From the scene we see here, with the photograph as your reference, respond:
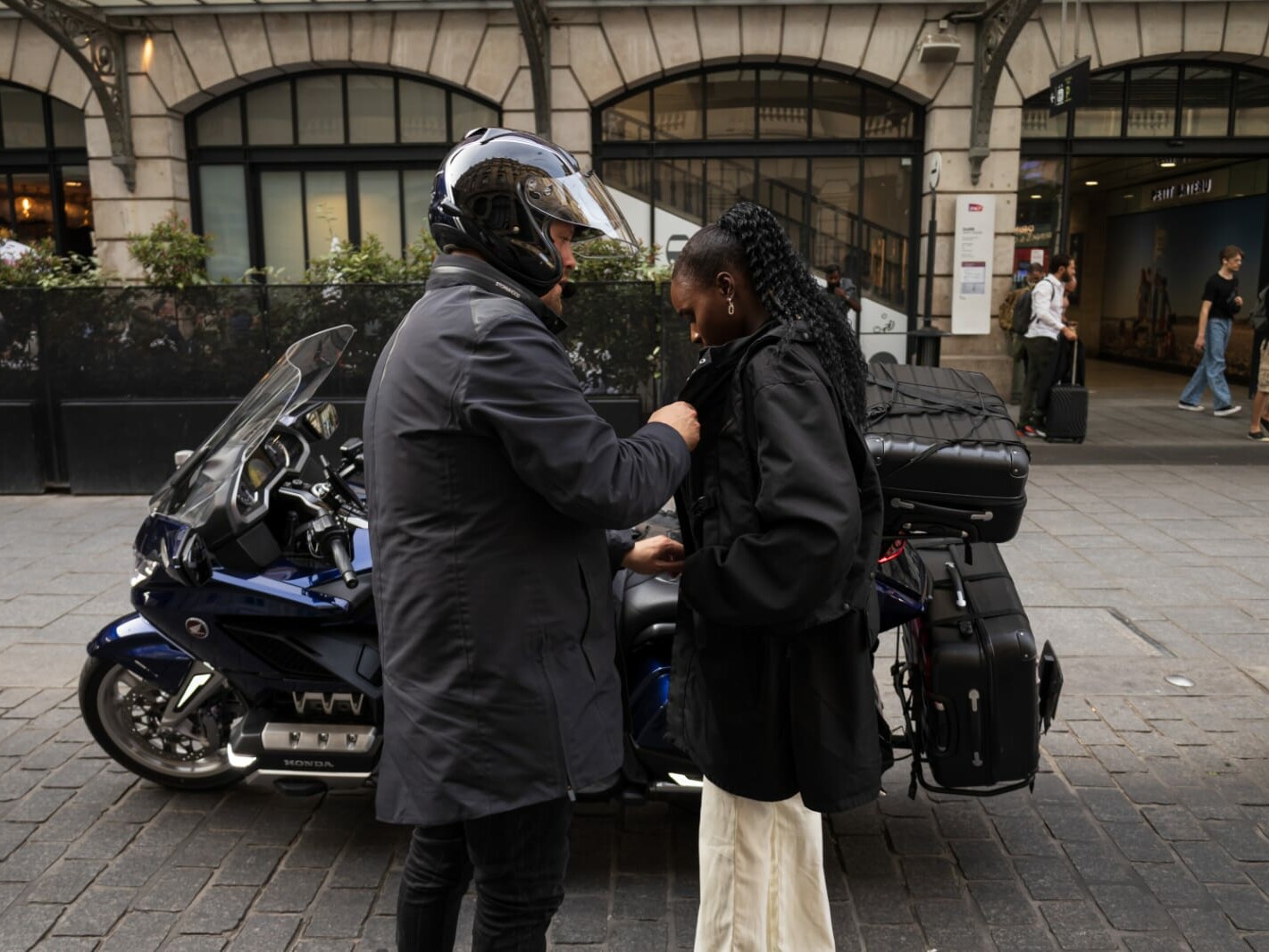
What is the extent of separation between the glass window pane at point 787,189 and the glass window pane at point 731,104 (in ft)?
1.53

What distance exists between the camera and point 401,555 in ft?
6.52

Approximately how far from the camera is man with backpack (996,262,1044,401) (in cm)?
1149

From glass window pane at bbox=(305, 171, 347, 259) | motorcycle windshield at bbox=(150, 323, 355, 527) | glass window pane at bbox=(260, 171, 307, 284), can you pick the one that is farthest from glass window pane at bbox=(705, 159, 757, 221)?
motorcycle windshield at bbox=(150, 323, 355, 527)

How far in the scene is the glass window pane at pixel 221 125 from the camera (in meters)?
13.6

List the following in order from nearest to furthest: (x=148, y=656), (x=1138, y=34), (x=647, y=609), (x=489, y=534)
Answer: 1. (x=489, y=534)
2. (x=647, y=609)
3. (x=148, y=656)
4. (x=1138, y=34)

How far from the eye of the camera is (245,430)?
322 cm

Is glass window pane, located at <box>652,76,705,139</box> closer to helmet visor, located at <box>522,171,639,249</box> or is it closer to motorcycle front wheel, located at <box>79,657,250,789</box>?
motorcycle front wheel, located at <box>79,657,250,789</box>

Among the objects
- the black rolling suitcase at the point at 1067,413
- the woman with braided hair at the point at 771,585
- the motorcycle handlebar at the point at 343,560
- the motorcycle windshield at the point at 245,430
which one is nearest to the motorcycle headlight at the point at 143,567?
the motorcycle windshield at the point at 245,430

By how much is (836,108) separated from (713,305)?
12.0 meters

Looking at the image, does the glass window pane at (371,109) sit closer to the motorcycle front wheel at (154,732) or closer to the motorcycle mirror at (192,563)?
the motorcycle front wheel at (154,732)

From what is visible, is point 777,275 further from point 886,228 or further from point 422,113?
point 422,113

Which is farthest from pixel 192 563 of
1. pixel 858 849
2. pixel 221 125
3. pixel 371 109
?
pixel 221 125

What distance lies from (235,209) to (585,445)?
1326 centimetres

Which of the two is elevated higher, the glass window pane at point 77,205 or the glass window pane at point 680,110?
the glass window pane at point 680,110
